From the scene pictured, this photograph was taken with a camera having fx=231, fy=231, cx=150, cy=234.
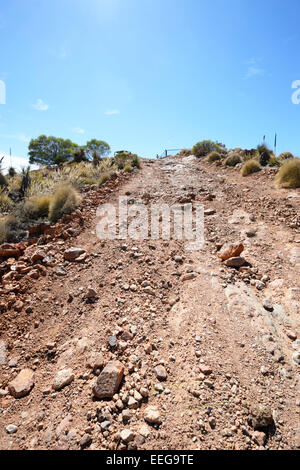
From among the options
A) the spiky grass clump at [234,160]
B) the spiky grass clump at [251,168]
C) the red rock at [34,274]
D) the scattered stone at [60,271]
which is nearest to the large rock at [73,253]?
the scattered stone at [60,271]

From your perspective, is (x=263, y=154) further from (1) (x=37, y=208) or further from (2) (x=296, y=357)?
(2) (x=296, y=357)

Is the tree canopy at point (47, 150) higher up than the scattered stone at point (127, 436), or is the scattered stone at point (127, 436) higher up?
the tree canopy at point (47, 150)

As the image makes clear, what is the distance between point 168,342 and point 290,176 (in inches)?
229

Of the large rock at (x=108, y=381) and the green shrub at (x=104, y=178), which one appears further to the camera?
the green shrub at (x=104, y=178)

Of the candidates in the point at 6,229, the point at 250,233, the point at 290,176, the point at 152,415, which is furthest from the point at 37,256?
the point at 290,176

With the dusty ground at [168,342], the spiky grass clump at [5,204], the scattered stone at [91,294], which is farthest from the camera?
the spiky grass clump at [5,204]

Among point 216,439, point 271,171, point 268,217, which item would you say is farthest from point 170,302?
point 271,171

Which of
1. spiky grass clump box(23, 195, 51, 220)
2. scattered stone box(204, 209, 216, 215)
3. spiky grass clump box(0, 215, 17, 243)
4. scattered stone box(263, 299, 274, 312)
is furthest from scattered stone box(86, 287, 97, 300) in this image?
A: spiky grass clump box(23, 195, 51, 220)

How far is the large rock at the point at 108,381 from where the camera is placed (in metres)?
1.91

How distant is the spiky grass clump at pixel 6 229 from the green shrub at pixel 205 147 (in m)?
13.7

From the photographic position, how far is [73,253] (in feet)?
13.7

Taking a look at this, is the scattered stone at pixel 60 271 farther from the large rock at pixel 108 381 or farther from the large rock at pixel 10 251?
the large rock at pixel 108 381
